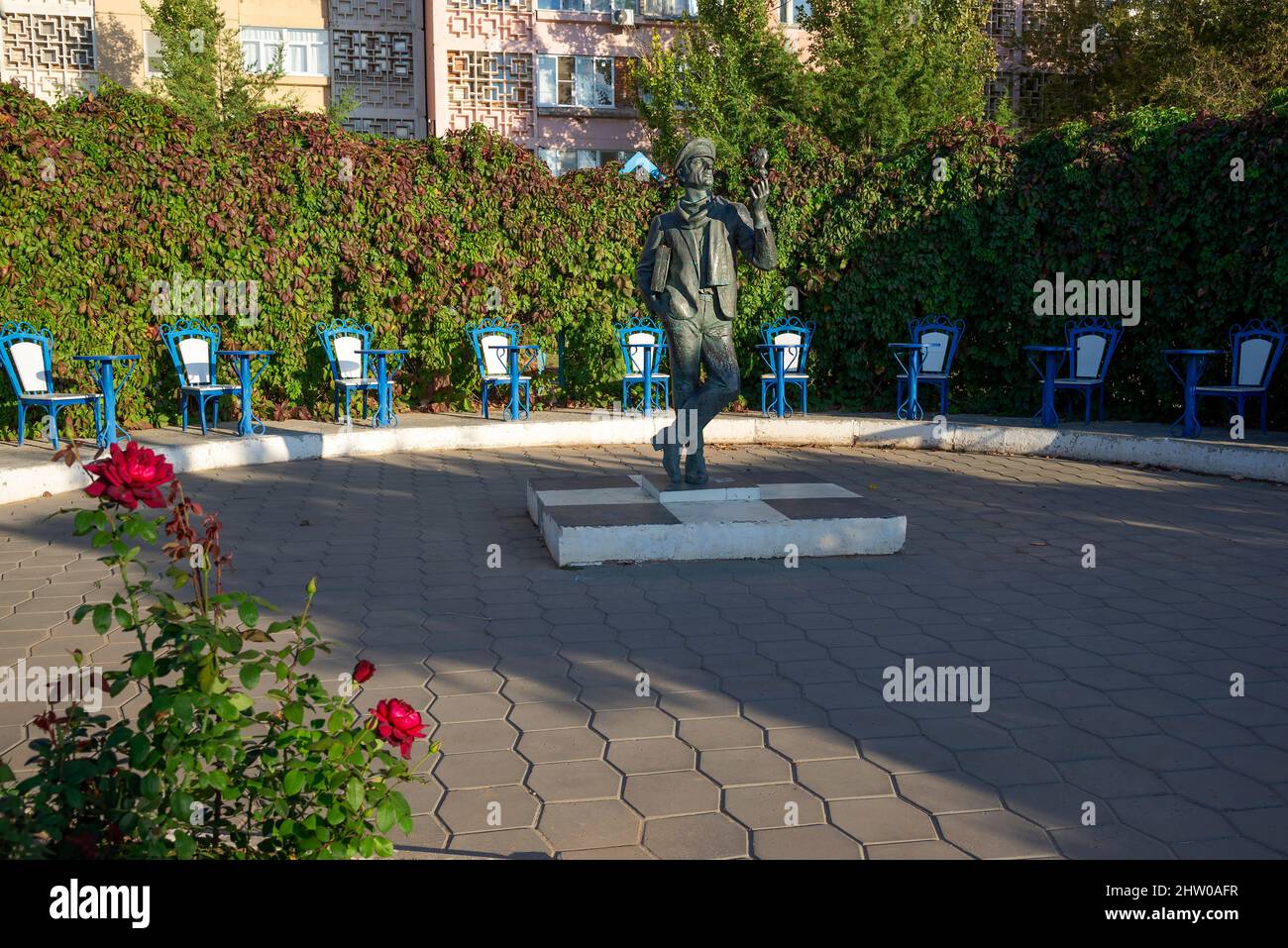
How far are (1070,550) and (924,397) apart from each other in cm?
703

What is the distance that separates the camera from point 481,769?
13.5 feet

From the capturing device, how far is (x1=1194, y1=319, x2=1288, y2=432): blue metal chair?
11.3 meters

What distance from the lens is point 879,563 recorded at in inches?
288

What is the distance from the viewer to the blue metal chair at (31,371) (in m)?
10.5

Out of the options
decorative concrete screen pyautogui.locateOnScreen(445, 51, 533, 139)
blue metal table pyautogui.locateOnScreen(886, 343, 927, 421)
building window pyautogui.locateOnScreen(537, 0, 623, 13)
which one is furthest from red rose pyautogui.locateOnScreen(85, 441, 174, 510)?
building window pyautogui.locateOnScreen(537, 0, 623, 13)

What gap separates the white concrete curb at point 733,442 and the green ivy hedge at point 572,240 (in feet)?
5.22

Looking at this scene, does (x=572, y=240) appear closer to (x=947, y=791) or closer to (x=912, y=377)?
(x=912, y=377)

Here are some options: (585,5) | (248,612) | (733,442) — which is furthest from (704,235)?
(585,5)

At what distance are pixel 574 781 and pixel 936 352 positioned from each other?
34.8ft

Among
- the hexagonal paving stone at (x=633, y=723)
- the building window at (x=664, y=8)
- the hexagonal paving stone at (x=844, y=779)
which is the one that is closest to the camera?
the hexagonal paving stone at (x=844, y=779)

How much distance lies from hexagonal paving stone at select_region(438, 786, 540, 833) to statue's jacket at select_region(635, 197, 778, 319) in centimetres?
453

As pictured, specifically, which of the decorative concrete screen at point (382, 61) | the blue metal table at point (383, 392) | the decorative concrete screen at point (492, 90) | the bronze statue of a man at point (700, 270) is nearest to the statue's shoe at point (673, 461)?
the bronze statue of a man at point (700, 270)

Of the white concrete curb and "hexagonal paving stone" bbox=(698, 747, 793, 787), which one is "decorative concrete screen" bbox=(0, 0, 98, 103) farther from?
"hexagonal paving stone" bbox=(698, 747, 793, 787)

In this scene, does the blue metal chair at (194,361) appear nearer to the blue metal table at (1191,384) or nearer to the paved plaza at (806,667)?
the paved plaza at (806,667)
